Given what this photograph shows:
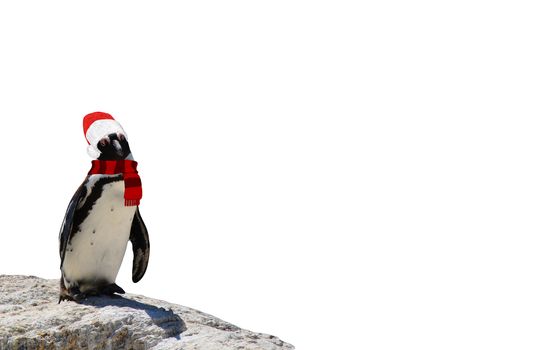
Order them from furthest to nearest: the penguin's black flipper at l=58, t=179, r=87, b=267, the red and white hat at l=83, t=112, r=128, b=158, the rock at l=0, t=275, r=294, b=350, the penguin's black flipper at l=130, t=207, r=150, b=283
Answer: the penguin's black flipper at l=130, t=207, r=150, b=283
the red and white hat at l=83, t=112, r=128, b=158
the penguin's black flipper at l=58, t=179, r=87, b=267
the rock at l=0, t=275, r=294, b=350

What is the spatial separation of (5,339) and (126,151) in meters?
1.32

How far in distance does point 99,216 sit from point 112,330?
767 millimetres

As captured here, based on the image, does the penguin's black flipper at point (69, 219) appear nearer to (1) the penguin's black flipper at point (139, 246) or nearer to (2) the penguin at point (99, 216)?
(2) the penguin at point (99, 216)

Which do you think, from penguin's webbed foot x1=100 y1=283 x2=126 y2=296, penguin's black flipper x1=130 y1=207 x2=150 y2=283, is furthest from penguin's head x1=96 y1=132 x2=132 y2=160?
penguin's webbed foot x1=100 y1=283 x2=126 y2=296

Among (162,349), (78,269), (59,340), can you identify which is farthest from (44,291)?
(162,349)

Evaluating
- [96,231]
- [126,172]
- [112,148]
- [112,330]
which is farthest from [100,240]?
[112,330]

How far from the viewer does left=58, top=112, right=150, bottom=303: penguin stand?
5.75 meters

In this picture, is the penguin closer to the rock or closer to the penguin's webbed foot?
the penguin's webbed foot

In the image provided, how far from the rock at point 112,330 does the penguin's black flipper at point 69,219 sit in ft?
1.18

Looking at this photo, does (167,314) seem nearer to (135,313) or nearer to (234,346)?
(135,313)

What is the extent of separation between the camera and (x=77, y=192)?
18.9 ft

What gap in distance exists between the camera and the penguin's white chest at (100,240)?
5.75 m

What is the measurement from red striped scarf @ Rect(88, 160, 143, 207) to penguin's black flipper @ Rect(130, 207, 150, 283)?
357 mm

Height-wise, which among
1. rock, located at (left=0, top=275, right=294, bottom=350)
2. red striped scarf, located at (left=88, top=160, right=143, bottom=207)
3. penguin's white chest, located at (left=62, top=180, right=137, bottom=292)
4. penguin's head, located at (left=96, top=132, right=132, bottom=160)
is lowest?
rock, located at (left=0, top=275, right=294, bottom=350)
